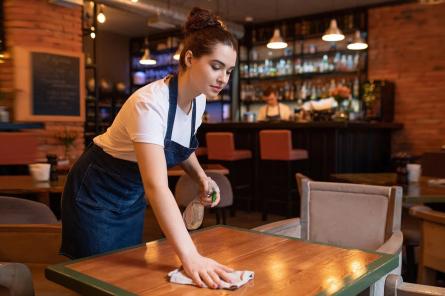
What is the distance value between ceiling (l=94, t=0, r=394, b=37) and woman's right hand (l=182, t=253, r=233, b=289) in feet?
21.3

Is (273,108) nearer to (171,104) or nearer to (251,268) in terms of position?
(171,104)

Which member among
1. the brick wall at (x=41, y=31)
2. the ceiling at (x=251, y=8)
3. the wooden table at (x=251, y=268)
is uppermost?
the ceiling at (x=251, y=8)

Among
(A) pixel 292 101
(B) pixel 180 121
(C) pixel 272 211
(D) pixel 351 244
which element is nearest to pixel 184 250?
(B) pixel 180 121

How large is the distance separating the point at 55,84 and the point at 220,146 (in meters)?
2.24

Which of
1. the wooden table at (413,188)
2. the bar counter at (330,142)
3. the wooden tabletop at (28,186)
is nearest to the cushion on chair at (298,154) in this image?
the bar counter at (330,142)

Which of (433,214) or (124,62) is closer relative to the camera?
(433,214)

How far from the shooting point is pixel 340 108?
312 inches

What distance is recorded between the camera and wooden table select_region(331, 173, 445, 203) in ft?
7.89

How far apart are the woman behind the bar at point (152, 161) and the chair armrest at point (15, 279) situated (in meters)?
0.32

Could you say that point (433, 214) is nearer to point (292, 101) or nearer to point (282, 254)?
point (282, 254)

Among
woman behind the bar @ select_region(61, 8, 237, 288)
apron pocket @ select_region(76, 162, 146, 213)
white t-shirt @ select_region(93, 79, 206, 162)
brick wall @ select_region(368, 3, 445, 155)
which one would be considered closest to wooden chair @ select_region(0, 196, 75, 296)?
woman behind the bar @ select_region(61, 8, 237, 288)

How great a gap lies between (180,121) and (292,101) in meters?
7.99

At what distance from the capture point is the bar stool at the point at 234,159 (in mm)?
5779

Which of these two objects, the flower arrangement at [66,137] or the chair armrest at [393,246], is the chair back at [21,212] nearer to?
the chair armrest at [393,246]
